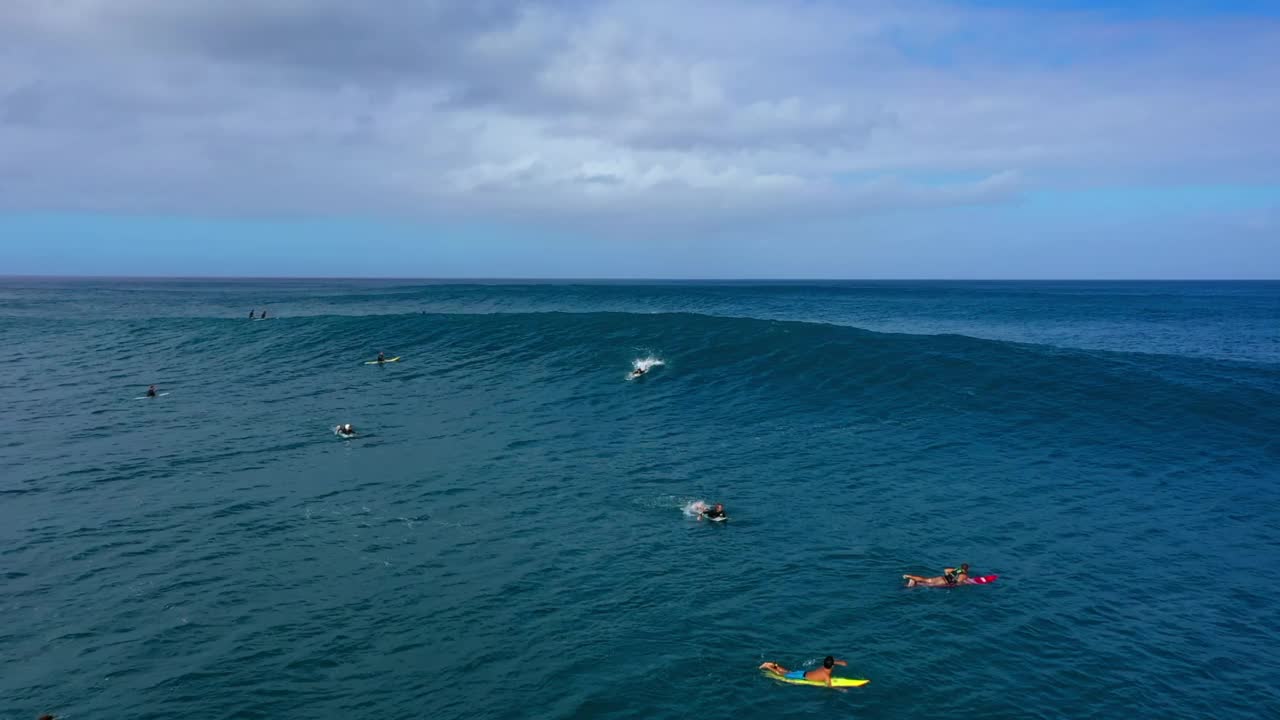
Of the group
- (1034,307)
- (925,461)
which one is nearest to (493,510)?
(925,461)

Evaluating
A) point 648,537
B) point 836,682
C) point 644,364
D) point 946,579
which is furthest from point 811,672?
point 644,364

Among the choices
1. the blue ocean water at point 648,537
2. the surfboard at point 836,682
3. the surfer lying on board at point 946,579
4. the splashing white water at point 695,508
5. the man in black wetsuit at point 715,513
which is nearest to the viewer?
the surfboard at point 836,682

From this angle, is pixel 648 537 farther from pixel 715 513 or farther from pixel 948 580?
pixel 948 580

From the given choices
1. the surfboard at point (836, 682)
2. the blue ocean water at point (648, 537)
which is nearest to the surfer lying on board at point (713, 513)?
the blue ocean water at point (648, 537)

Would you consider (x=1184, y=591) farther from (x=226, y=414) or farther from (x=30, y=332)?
(x=30, y=332)

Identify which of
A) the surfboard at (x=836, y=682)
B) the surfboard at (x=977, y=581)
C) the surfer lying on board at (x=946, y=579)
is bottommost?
the surfboard at (x=836, y=682)

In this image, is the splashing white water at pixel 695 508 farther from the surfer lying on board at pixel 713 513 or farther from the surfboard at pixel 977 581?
the surfboard at pixel 977 581
